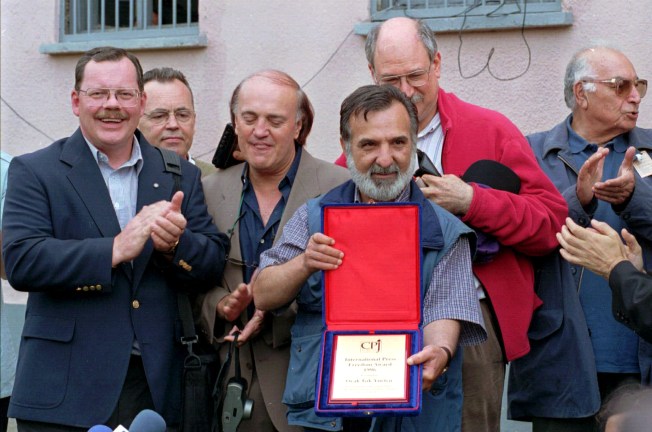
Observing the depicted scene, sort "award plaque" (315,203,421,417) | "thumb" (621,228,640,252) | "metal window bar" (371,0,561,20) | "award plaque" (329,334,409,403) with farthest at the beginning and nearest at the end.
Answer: "metal window bar" (371,0,561,20), "thumb" (621,228,640,252), "award plaque" (315,203,421,417), "award plaque" (329,334,409,403)

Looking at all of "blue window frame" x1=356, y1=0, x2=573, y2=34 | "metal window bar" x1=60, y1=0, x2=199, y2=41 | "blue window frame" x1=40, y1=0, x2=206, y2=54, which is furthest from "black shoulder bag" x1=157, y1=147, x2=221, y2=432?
"metal window bar" x1=60, y1=0, x2=199, y2=41

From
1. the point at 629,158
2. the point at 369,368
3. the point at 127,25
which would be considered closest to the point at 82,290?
the point at 369,368

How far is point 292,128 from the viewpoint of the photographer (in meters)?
4.72

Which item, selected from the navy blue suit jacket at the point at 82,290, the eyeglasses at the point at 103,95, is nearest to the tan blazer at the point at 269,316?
the navy blue suit jacket at the point at 82,290

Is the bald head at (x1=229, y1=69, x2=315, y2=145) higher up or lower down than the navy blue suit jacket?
higher up

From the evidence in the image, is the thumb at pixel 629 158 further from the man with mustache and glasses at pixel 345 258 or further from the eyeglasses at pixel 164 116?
the eyeglasses at pixel 164 116

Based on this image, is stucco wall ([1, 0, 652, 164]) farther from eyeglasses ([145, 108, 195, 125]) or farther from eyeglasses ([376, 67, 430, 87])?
eyeglasses ([376, 67, 430, 87])

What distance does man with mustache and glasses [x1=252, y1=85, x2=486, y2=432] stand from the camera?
396 centimetres

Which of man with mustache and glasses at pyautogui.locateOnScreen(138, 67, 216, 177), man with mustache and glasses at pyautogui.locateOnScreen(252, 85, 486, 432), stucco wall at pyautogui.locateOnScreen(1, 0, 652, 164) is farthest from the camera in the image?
stucco wall at pyautogui.locateOnScreen(1, 0, 652, 164)

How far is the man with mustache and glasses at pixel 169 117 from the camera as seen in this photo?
19.2ft

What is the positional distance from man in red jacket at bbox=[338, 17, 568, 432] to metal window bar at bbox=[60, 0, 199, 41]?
3905mm

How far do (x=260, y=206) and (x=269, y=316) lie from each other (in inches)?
19.7

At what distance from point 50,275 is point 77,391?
0.47m

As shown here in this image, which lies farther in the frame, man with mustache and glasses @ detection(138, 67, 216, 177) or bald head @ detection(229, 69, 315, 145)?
man with mustache and glasses @ detection(138, 67, 216, 177)
